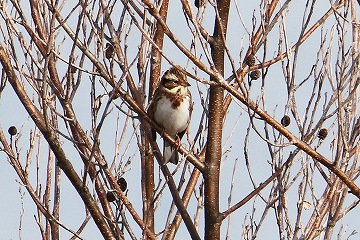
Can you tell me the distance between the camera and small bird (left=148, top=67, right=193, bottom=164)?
5.38 m

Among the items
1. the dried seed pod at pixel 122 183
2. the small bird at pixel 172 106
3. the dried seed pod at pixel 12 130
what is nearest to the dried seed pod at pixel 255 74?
the dried seed pod at pixel 122 183

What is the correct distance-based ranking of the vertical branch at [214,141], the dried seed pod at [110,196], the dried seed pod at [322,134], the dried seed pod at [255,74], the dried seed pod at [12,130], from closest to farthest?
1. the vertical branch at [214,141]
2. the dried seed pod at [110,196]
3. the dried seed pod at [255,74]
4. the dried seed pod at [322,134]
5. the dried seed pod at [12,130]

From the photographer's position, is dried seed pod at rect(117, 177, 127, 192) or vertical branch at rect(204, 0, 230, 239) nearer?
vertical branch at rect(204, 0, 230, 239)

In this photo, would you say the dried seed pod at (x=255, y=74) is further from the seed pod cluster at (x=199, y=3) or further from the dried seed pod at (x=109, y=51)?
the dried seed pod at (x=109, y=51)

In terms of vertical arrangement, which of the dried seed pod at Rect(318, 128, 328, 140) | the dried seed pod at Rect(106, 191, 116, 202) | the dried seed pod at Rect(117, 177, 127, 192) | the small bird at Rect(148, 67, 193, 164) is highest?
the small bird at Rect(148, 67, 193, 164)

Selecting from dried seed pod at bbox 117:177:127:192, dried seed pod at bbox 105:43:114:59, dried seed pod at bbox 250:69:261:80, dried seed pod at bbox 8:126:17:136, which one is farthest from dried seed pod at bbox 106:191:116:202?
dried seed pod at bbox 8:126:17:136

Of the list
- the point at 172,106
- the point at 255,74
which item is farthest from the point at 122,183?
the point at 172,106

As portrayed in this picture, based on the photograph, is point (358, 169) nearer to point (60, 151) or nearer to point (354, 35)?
point (354, 35)

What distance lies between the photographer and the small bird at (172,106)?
538 centimetres

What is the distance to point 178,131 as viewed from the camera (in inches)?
215

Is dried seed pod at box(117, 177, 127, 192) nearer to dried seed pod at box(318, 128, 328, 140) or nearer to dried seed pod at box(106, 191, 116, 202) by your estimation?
dried seed pod at box(106, 191, 116, 202)

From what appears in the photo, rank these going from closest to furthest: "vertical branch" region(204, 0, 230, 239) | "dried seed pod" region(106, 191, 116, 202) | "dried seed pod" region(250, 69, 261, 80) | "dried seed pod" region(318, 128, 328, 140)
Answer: "vertical branch" region(204, 0, 230, 239) → "dried seed pod" region(106, 191, 116, 202) → "dried seed pod" region(250, 69, 261, 80) → "dried seed pod" region(318, 128, 328, 140)

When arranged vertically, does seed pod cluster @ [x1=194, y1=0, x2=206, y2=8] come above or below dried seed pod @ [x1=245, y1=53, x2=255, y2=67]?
above

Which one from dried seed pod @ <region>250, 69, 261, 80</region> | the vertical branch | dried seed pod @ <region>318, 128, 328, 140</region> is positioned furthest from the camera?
dried seed pod @ <region>318, 128, 328, 140</region>
